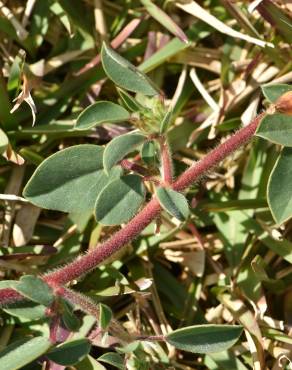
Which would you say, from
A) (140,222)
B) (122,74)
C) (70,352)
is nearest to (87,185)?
(140,222)

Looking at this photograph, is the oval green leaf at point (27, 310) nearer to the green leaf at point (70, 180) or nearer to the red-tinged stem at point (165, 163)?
the green leaf at point (70, 180)

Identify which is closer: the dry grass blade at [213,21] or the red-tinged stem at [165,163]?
the red-tinged stem at [165,163]

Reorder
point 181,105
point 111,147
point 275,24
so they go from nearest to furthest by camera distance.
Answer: point 111,147 → point 275,24 → point 181,105

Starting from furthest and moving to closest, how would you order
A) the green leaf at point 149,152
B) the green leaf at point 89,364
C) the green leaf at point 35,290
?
the green leaf at point 89,364, the green leaf at point 149,152, the green leaf at point 35,290

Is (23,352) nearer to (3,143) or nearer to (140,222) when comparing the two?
(140,222)

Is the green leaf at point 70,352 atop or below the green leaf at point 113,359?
atop

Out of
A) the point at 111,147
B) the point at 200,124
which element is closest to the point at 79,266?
the point at 111,147

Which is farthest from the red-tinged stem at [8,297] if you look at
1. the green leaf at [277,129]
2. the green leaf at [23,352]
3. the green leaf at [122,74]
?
the green leaf at [277,129]

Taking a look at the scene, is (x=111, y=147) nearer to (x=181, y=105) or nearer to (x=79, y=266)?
(x=79, y=266)
